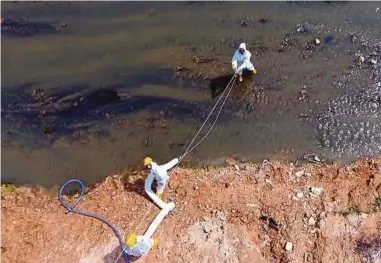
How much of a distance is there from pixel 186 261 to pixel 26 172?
17.2 feet

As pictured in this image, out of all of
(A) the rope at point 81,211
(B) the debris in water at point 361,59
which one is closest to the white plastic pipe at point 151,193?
(A) the rope at point 81,211

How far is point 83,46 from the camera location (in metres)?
14.2

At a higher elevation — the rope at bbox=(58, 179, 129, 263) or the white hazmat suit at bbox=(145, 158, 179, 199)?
the white hazmat suit at bbox=(145, 158, 179, 199)

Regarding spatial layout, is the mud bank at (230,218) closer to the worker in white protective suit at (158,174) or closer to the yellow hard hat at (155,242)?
the yellow hard hat at (155,242)

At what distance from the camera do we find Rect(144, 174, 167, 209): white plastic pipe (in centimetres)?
1080

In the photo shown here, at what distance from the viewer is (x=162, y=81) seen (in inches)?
525

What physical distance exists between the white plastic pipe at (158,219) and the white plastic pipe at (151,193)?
11 cm

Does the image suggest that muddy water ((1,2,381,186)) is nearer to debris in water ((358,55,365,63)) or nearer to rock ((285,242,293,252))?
debris in water ((358,55,365,63))

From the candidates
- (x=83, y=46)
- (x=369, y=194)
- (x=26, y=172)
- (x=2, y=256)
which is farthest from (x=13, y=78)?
(x=369, y=194)

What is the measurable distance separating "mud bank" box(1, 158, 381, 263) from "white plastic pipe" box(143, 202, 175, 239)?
0.17 meters

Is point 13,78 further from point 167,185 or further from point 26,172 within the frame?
point 167,185

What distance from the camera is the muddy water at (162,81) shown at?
1236cm

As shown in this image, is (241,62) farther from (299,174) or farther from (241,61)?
(299,174)

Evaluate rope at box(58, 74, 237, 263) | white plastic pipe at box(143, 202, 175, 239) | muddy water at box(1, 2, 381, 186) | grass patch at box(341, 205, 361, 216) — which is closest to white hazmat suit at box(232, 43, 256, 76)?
rope at box(58, 74, 237, 263)
